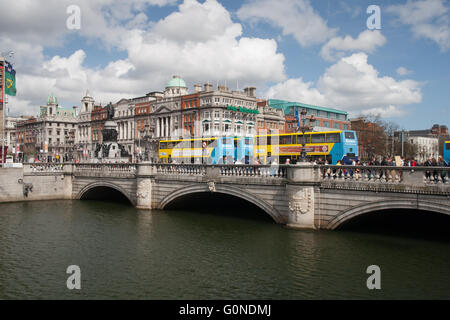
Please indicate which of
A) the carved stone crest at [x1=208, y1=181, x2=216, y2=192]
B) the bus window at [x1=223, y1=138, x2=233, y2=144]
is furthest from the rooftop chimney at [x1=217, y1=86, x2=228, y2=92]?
the carved stone crest at [x1=208, y1=181, x2=216, y2=192]

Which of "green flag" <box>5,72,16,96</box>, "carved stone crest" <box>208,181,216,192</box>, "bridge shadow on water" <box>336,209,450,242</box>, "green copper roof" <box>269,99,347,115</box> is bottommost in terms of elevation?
"bridge shadow on water" <box>336,209,450,242</box>

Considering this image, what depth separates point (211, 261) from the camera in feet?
60.4

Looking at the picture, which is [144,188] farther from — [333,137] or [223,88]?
[223,88]

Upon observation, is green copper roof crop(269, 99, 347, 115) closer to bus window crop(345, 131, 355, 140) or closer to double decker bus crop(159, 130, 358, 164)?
double decker bus crop(159, 130, 358, 164)

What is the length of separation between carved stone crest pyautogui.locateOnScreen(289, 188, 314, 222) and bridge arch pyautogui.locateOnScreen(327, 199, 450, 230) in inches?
59.9

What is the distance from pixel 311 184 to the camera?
22.6m

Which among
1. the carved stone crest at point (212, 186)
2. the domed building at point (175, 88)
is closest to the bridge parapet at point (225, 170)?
the carved stone crest at point (212, 186)

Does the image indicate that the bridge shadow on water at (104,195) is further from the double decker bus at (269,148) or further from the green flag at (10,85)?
the green flag at (10,85)

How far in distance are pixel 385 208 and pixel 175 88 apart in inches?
3505

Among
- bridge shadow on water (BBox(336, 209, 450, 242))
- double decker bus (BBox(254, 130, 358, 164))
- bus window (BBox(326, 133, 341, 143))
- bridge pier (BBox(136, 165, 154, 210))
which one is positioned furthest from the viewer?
bus window (BBox(326, 133, 341, 143))

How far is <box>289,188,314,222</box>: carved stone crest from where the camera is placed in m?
22.6

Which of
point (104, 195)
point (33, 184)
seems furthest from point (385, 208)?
point (33, 184)

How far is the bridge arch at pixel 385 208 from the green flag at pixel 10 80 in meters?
39.9
